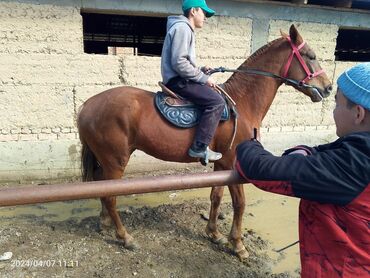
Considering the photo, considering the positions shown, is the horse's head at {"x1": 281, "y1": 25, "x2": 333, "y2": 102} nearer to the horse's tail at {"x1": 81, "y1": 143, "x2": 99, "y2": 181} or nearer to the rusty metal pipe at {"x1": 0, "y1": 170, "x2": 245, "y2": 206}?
the horse's tail at {"x1": 81, "y1": 143, "x2": 99, "y2": 181}

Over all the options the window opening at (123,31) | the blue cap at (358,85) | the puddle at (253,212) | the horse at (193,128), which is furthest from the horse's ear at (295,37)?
the window opening at (123,31)

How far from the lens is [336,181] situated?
2.97 feet

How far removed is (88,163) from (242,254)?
5.84 ft

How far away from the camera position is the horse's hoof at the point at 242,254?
3056 millimetres

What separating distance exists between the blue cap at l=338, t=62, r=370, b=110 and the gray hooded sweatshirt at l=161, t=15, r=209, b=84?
A: 6.32 ft

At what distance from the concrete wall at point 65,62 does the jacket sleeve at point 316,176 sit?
3.78m

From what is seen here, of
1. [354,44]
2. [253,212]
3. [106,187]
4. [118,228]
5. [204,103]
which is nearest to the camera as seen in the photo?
[106,187]

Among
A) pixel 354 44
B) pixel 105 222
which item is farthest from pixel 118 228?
pixel 354 44

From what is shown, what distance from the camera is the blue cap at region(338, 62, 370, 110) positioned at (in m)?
0.94

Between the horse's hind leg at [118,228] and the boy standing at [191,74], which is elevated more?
the boy standing at [191,74]

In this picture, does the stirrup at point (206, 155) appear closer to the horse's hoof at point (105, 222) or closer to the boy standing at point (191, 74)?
the boy standing at point (191, 74)

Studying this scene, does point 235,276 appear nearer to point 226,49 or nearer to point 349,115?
point 349,115

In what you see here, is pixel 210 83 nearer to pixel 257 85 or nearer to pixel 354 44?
pixel 257 85

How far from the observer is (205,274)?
9.16ft
